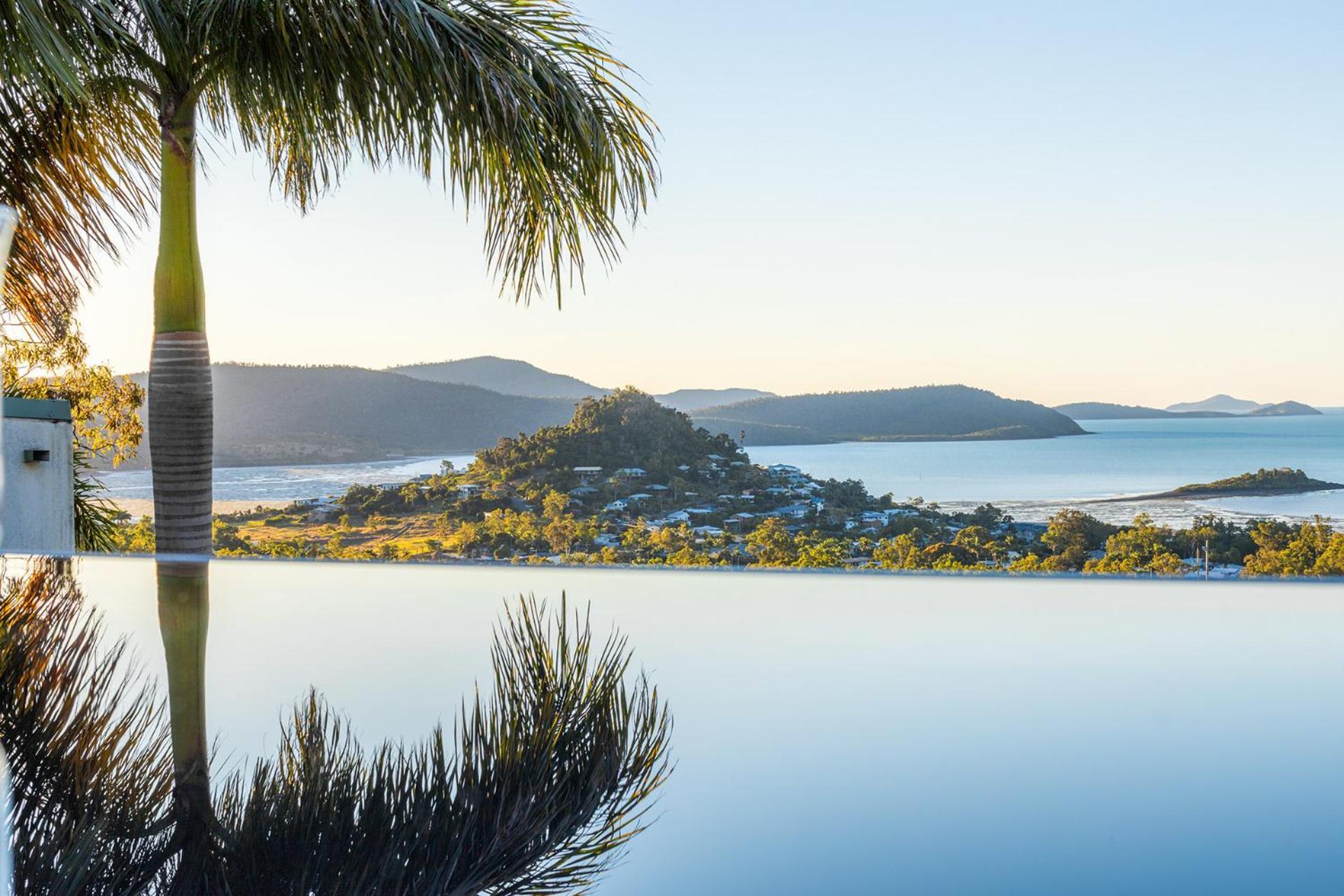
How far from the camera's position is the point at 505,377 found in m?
10.9

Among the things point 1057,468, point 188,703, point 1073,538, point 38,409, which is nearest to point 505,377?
point 1057,468

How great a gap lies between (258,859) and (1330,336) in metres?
10.4

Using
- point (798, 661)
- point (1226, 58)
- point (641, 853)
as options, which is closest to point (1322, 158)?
point (1226, 58)

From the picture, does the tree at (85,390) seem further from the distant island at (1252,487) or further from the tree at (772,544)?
the distant island at (1252,487)

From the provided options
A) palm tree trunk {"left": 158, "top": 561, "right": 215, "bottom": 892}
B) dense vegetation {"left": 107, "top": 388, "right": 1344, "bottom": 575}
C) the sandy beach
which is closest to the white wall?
palm tree trunk {"left": 158, "top": 561, "right": 215, "bottom": 892}

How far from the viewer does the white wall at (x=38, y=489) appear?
5.20 metres

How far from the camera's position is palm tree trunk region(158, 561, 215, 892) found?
1326 millimetres

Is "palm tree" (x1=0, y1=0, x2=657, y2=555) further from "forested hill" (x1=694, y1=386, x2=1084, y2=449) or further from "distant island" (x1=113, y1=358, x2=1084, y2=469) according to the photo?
"forested hill" (x1=694, y1=386, x2=1084, y2=449)

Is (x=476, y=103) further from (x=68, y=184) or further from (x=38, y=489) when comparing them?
(x=38, y=489)

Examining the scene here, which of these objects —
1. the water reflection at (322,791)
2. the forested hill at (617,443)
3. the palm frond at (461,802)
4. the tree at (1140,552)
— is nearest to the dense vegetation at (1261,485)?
the tree at (1140,552)

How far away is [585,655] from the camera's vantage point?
109 inches

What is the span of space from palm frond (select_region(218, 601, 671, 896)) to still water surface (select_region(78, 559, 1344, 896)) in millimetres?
82

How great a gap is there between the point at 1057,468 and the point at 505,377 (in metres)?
5.54

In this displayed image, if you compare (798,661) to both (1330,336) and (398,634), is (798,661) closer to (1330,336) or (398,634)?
(398,634)
